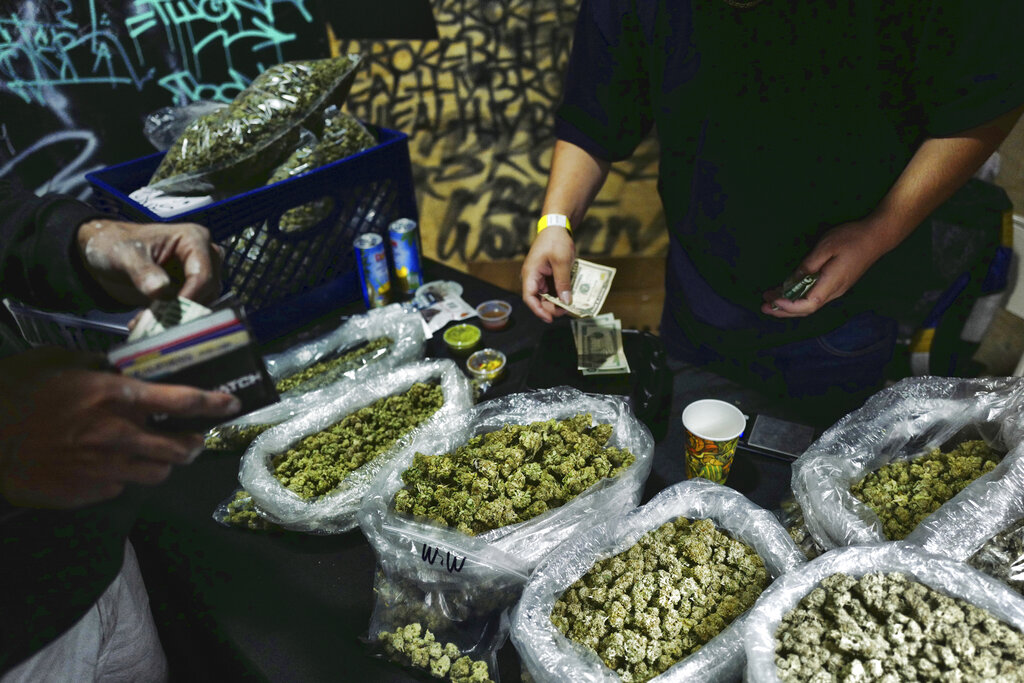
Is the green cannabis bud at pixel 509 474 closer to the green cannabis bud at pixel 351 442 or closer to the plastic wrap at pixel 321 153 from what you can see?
the green cannabis bud at pixel 351 442

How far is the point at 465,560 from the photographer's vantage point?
953 millimetres

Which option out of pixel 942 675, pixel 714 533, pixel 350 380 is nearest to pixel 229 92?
pixel 350 380

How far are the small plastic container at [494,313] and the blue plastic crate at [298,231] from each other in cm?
41

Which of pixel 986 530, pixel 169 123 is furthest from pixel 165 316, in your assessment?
pixel 169 123

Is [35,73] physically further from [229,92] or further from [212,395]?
[212,395]

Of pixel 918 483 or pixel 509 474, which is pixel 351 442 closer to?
pixel 509 474

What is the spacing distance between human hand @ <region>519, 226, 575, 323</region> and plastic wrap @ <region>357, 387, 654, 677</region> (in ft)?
1.76

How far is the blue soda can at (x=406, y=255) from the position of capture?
1.75m

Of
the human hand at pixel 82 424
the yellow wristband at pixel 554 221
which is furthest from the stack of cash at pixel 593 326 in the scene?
the human hand at pixel 82 424

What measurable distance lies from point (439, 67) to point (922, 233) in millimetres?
2120

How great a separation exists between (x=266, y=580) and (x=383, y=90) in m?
2.33

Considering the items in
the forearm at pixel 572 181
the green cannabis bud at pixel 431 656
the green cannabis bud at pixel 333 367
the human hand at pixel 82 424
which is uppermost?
the human hand at pixel 82 424

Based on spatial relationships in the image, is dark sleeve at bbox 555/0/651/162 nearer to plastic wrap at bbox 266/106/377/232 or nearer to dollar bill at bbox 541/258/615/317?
dollar bill at bbox 541/258/615/317

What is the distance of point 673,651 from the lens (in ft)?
2.80
